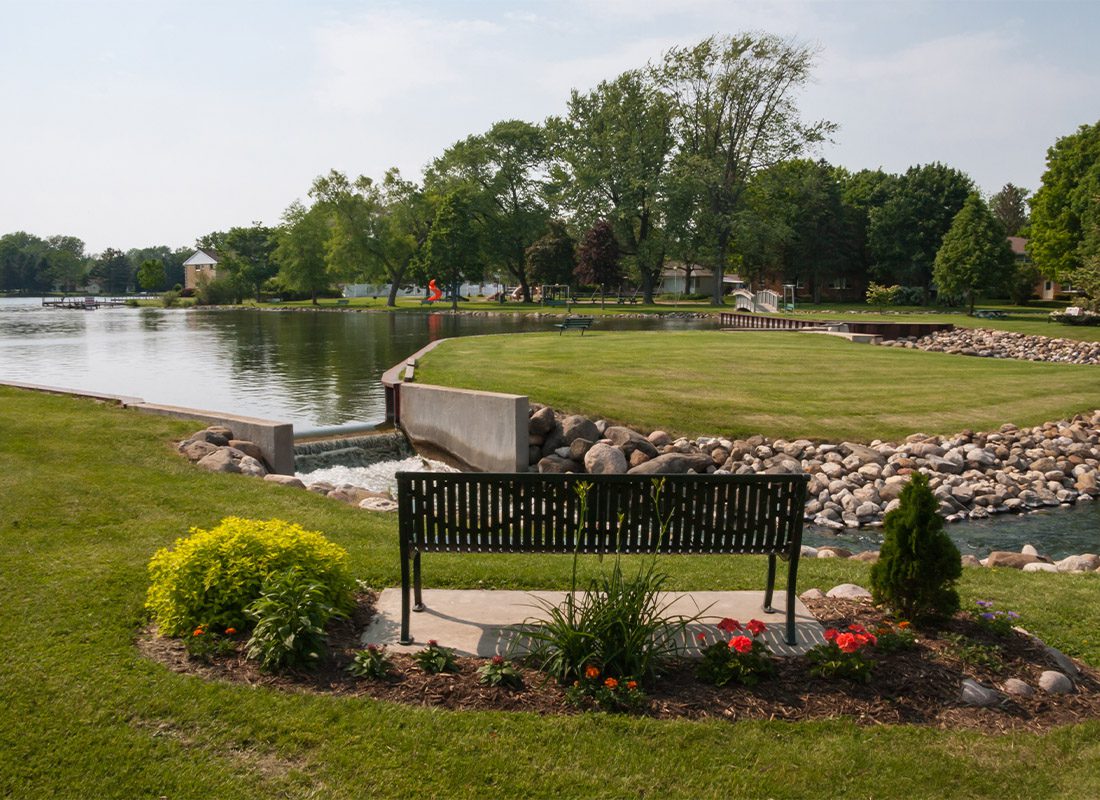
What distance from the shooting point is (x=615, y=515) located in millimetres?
5539

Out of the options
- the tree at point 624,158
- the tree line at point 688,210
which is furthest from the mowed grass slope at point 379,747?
the tree at point 624,158

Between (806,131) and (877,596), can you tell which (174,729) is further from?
(806,131)

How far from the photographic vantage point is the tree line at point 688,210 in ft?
194

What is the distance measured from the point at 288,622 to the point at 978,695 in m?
4.11

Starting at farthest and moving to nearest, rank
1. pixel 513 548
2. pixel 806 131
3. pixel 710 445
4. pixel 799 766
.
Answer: pixel 806 131 < pixel 710 445 < pixel 513 548 < pixel 799 766

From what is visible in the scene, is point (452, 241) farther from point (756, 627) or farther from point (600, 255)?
point (756, 627)

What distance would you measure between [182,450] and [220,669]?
7744mm

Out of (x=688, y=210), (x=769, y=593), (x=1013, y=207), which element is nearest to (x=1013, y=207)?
(x=1013, y=207)

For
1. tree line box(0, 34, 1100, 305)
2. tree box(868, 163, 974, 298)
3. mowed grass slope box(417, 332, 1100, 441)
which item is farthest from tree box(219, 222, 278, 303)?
mowed grass slope box(417, 332, 1100, 441)

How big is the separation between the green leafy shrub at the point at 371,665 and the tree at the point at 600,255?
67.5 m

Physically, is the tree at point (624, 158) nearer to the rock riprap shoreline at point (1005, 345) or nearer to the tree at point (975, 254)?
the tree at point (975, 254)

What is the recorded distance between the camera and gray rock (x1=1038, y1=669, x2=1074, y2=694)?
4766 millimetres

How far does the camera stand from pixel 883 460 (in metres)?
14.3

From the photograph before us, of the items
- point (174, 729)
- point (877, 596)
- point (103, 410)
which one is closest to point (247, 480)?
point (103, 410)
